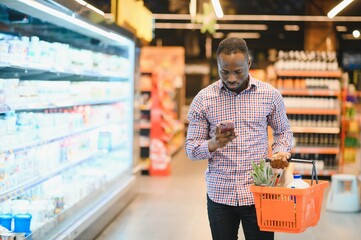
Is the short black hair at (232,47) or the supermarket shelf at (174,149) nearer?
the short black hair at (232,47)

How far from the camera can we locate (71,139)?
22.6 feet

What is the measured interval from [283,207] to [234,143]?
0.52m

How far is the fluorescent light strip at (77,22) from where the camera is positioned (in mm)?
4992

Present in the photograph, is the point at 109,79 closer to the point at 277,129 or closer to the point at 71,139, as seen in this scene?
the point at 71,139

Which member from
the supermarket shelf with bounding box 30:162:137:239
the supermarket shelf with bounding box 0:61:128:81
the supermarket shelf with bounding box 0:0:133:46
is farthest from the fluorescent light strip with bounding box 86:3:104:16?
the supermarket shelf with bounding box 30:162:137:239

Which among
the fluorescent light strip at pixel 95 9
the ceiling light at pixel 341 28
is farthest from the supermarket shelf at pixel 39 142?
the ceiling light at pixel 341 28

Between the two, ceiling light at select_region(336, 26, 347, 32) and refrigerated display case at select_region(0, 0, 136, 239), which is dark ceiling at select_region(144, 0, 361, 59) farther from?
refrigerated display case at select_region(0, 0, 136, 239)

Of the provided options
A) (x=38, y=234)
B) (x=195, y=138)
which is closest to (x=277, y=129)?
(x=195, y=138)

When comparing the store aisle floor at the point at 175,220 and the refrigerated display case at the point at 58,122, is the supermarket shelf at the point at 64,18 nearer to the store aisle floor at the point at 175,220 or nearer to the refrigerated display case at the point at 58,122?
the refrigerated display case at the point at 58,122

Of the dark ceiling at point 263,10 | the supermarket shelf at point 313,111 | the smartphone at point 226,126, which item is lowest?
the supermarket shelf at point 313,111

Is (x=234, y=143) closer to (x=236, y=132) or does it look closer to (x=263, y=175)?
(x=236, y=132)

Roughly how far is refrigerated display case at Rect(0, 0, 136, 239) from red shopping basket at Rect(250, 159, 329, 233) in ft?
7.12

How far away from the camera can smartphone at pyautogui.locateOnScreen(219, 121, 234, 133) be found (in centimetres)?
310

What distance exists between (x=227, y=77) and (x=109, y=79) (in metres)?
5.29
